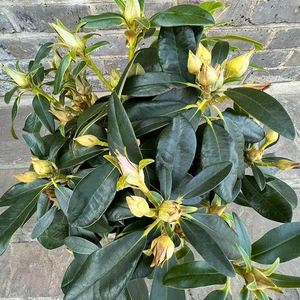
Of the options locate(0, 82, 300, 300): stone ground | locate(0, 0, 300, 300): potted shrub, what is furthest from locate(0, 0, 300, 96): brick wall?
locate(0, 0, 300, 300): potted shrub

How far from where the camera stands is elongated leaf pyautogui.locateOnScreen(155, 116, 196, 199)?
45cm

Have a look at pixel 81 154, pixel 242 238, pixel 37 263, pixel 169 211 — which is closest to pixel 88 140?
pixel 81 154

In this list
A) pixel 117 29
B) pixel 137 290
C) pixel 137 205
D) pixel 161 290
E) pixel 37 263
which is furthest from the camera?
A: pixel 117 29

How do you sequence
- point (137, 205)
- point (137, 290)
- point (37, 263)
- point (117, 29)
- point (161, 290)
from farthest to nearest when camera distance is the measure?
1. point (117, 29)
2. point (37, 263)
3. point (137, 290)
4. point (161, 290)
5. point (137, 205)

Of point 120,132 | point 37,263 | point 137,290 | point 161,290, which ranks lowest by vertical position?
point 37,263

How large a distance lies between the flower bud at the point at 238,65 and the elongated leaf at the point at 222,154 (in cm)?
8

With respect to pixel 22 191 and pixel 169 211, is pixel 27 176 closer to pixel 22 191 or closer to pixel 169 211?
pixel 22 191

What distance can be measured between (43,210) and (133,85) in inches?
11.3

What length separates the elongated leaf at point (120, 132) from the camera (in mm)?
437

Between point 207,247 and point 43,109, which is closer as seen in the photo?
point 207,247

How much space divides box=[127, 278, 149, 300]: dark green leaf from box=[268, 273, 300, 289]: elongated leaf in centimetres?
26

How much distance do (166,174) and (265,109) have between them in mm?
162

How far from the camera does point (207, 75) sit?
→ 43cm

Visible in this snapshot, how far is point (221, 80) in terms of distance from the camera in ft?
1.49
